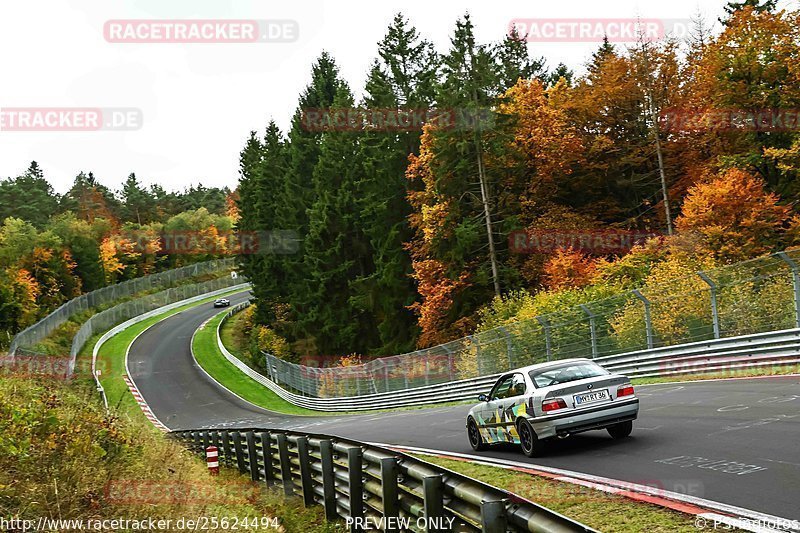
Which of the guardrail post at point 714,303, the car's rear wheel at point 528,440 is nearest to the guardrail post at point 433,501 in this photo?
the car's rear wheel at point 528,440

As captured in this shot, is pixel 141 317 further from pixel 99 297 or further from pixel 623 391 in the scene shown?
pixel 623 391

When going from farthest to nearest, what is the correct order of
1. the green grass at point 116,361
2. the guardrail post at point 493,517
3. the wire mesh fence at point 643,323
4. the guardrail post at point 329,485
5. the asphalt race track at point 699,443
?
the green grass at point 116,361, the wire mesh fence at point 643,323, the guardrail post at point 329,485, the asphalt race track at point 699,443, the guardrail post at point 493,517

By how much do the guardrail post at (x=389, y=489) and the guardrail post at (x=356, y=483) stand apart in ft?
3.87

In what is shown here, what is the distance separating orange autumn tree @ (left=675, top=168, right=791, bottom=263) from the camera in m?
34.2

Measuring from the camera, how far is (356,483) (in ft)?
30.1

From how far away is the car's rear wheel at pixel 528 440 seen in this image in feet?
41.1

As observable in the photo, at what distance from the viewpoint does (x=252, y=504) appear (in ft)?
39.6

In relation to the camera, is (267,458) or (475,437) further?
(475,437)

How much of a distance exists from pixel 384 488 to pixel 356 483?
1286 millimetres

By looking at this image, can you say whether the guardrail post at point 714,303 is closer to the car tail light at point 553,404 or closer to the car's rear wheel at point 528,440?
the car's rear wheel at point 528,440

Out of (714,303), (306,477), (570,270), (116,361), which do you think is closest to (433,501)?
(306,477)

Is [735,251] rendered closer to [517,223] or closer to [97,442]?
[517,223]

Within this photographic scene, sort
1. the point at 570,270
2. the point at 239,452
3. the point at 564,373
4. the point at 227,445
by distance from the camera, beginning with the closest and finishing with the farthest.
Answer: the point at 564,373, the point at 239,452, the point at 227,445, the point at 570,270

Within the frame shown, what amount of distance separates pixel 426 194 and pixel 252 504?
117ft
